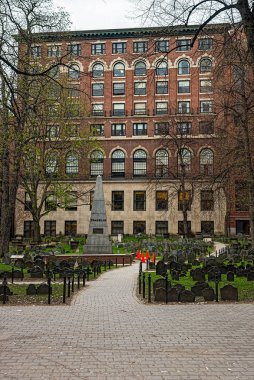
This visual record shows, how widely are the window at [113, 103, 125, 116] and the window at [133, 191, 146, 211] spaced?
11.4 metres

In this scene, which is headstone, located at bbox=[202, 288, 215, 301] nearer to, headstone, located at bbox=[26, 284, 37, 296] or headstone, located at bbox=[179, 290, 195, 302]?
headstone, located at bbox=[179, 290, 195, 302]

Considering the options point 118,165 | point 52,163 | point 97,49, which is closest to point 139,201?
point 118,165

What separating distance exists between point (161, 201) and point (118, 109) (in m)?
14.3

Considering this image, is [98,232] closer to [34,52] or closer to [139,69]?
[34,52]

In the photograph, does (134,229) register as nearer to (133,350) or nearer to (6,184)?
(6,184)

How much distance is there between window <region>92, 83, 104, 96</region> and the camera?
62188mm

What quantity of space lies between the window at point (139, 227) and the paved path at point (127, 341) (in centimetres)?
4647

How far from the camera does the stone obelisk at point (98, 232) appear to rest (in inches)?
1200

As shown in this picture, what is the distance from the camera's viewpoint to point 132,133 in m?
61.0

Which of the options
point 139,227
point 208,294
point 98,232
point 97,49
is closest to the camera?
point 208,294

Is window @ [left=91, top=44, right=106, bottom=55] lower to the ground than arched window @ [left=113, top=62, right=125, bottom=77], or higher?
higher

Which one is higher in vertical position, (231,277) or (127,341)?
(231,277)

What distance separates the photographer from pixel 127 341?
8.21 m

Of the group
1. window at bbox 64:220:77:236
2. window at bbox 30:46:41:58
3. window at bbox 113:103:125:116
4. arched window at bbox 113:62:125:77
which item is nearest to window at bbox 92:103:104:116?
window at bbox 113:103:125:116
